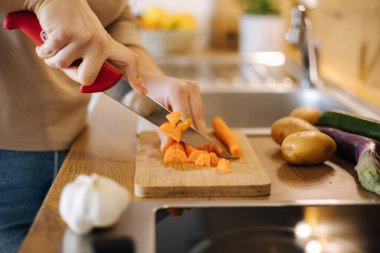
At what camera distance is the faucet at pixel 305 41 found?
4.91ft

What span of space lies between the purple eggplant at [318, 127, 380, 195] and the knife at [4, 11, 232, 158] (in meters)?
0.22

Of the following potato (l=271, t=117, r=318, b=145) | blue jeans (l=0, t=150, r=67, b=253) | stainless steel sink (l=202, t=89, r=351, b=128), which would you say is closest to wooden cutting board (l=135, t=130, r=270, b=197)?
potato (l=271, t=117, r=318, b=145)

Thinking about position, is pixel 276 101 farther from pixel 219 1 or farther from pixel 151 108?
pixel 219 1

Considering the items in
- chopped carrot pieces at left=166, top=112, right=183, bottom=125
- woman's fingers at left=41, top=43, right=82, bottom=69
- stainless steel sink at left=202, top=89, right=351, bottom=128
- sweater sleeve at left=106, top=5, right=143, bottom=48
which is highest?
woman's fingers at left=41, top=43, right=82, bottom=69

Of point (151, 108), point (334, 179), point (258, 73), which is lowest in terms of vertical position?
point (258, 73)

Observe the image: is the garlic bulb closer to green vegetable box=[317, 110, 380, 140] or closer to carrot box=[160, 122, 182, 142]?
carrot box=[160, 122, 182, 142]

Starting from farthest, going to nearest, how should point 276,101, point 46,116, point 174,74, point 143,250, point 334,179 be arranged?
1. point 174,74
2. point 276,101
3. point 46,116
4. point 334,179
5. point 143,250

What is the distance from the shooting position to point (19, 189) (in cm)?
102

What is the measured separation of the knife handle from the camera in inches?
30.0

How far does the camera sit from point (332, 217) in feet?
2.44

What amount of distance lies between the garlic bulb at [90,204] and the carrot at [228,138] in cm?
36

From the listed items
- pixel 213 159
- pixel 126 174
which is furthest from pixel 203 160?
pixel 126 174

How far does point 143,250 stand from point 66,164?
1.24 feet

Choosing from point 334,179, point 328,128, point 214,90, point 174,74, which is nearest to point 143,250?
point 334,179
